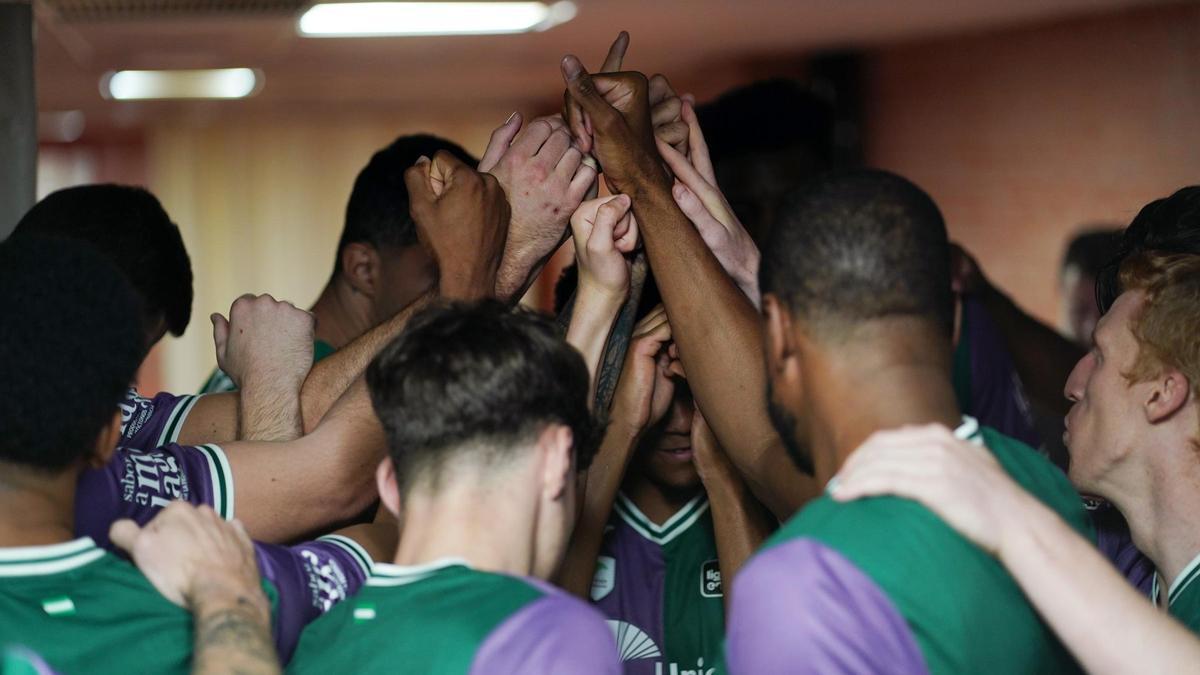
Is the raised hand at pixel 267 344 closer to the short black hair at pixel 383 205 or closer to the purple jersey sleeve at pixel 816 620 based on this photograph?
the short black hair at pixel 383 205

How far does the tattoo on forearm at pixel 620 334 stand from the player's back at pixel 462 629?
2.49 ft

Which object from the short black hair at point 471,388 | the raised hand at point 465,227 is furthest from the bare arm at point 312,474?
the short black hair at point 471,388

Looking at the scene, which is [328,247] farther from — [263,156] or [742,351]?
[742,351]

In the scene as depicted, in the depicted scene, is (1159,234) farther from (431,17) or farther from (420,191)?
(431,17)

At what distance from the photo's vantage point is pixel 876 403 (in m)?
1.61

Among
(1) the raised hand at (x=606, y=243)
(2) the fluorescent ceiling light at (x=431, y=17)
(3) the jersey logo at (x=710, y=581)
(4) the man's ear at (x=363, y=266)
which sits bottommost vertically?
(3) the jersey logo at (x=710, y=581)

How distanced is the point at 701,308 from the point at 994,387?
136 centimetres

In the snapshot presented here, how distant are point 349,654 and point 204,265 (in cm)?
812

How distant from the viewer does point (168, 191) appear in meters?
9.20

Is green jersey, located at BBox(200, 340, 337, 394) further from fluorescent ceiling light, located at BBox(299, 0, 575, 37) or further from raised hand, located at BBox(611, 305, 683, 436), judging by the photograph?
fluorescent ceiling light, located at BBox(299, 0, 575, 37)

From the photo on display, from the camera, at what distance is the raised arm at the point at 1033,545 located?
1.51m

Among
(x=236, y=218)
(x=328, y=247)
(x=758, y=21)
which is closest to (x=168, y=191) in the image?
(x=236, y=218)

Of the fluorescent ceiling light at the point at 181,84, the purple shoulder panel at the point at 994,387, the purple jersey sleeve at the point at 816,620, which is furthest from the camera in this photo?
the fluorescent ceiling light at the point at 181,84

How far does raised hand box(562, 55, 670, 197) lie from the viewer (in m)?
2.23
